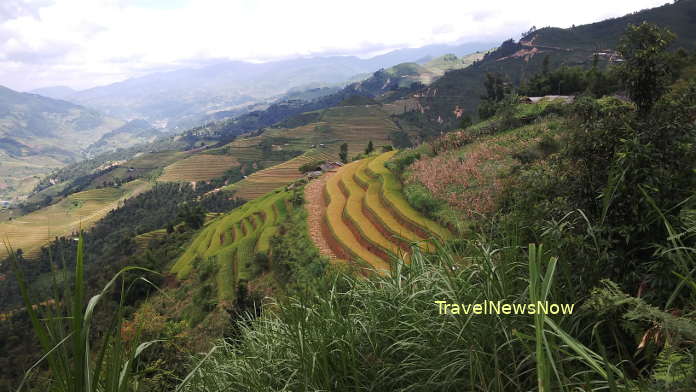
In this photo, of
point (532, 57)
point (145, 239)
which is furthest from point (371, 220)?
point (532, 57)

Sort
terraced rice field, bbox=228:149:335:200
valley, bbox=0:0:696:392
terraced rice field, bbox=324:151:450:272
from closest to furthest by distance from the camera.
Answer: valley, bbox=0:0:696:392 → terraced rice field, bbox=324:151:450:272 → terraced rice field, bbox=228:149:335:200

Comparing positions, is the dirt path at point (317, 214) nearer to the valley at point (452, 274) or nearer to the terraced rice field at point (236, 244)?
the valley at point (452, 274)

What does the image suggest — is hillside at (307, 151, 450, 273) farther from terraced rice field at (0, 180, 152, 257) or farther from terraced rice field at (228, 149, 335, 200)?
terraced rice field at (0, 180, 152, 257)

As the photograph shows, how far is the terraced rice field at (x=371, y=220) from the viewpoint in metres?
14.9

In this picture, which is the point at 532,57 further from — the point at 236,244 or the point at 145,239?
the point at 145,239

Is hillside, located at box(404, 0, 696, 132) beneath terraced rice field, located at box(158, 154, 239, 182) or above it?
above

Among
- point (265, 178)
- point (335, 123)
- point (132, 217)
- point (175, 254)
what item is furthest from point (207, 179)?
point (175, 254)

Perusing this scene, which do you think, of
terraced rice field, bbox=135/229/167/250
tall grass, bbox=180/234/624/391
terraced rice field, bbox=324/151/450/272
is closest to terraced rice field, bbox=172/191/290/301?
terraced rice field, bbox=324/151/450/272

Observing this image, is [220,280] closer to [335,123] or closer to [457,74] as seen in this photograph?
[335,123]

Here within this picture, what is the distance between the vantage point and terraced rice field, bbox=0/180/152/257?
88625 mm

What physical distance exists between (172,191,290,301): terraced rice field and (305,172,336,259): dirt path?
311 centimetres

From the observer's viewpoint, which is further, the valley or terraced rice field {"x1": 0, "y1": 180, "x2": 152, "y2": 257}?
terraced rice field {"x1": 0, "y1": 180, "x2": 152, "y2": 257}

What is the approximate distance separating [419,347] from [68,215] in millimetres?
120595

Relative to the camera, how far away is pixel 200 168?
116 m
